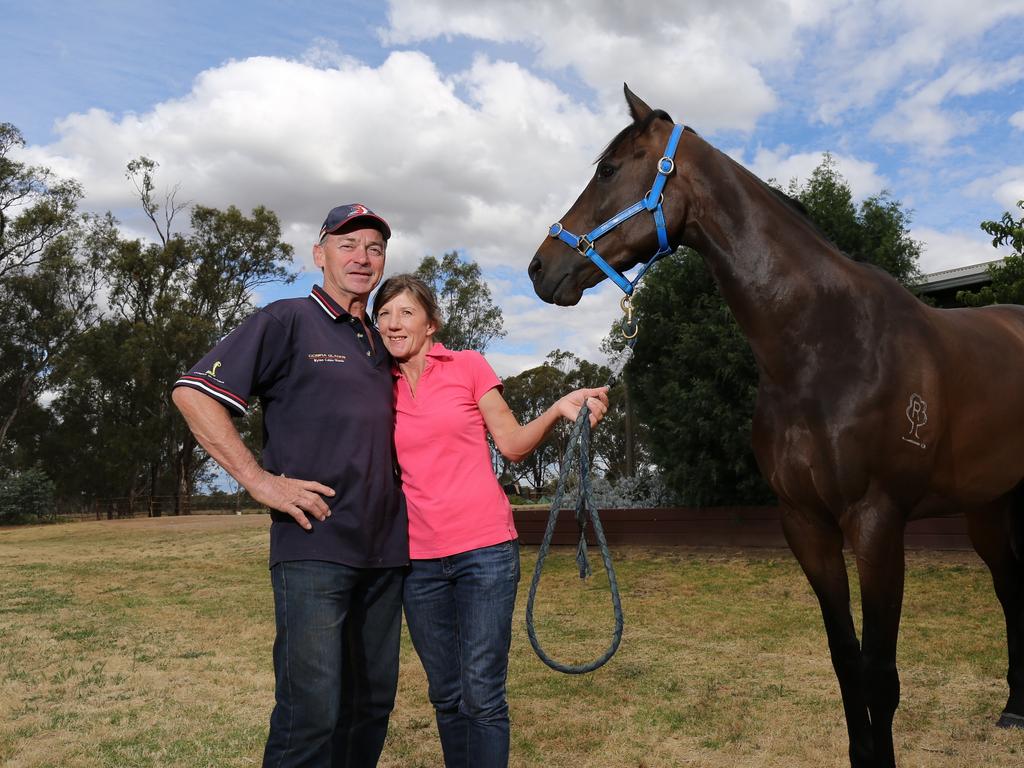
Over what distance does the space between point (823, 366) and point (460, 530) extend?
4.99ft

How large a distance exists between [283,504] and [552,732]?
2.60 meters

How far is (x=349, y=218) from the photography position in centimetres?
268

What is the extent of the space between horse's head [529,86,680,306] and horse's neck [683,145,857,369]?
5.9 inches

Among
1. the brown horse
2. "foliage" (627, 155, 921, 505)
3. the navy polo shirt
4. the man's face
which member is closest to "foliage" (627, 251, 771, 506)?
"foliage" (627, 155, 921, 505)

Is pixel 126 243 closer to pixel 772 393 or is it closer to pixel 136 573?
pixel 136 573

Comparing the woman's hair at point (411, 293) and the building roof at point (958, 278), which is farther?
the building roof at point (958, 278)

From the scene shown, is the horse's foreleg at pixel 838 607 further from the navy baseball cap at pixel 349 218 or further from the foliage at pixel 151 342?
the foliage at pixel 151 342

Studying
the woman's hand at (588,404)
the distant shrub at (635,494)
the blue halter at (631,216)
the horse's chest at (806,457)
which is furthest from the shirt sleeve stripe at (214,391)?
the distant shrub at (635,494)

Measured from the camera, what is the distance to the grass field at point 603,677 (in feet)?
13.1

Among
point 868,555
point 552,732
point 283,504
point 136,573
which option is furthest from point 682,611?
point 136,573

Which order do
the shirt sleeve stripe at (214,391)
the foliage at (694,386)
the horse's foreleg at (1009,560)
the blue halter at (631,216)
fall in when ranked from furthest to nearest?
1. the foliage at (694,386)
2. the horse's foreleg at (1009,560)
3. the blue halter at (631,216)
4. the shirt sleeve stripe at (214,391)

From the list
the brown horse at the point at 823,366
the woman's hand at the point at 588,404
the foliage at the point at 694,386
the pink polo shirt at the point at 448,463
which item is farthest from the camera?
the foliage at the point at 694,386

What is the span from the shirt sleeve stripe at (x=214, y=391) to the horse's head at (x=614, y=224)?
128cm

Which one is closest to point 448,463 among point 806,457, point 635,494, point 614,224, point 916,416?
point 614,224
